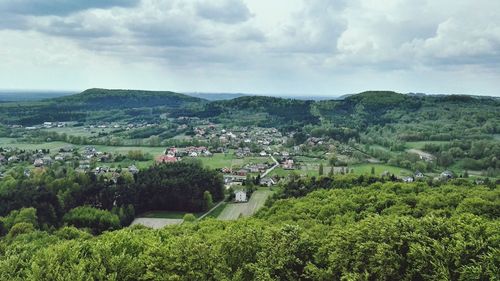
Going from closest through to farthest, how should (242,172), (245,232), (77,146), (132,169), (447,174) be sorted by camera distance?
(245,232) < (447,174) < (132,169) < (242,172) < (77,146)

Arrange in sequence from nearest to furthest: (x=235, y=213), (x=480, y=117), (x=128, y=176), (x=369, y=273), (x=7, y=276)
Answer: (x=369, y=273)
(x=7, y=276)
(x=235, y=213)
(x=128, y=176)
(x=480, y=117)

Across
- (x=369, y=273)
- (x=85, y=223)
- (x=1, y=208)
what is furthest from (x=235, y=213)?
(x=369, y=273)

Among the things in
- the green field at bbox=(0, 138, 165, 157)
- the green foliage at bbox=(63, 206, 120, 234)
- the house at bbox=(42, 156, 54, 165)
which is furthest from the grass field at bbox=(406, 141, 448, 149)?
the house at bbox=(42, 156, 54, 165)

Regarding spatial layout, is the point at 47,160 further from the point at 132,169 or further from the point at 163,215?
the point at 163,215

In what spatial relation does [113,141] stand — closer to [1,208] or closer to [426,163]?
[1,208]

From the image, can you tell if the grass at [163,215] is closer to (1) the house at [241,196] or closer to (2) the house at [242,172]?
(1) the house at [241,196]

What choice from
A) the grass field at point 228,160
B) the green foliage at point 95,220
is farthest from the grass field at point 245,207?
the grass field at point 228,160

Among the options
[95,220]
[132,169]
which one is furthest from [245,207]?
[132,169]
